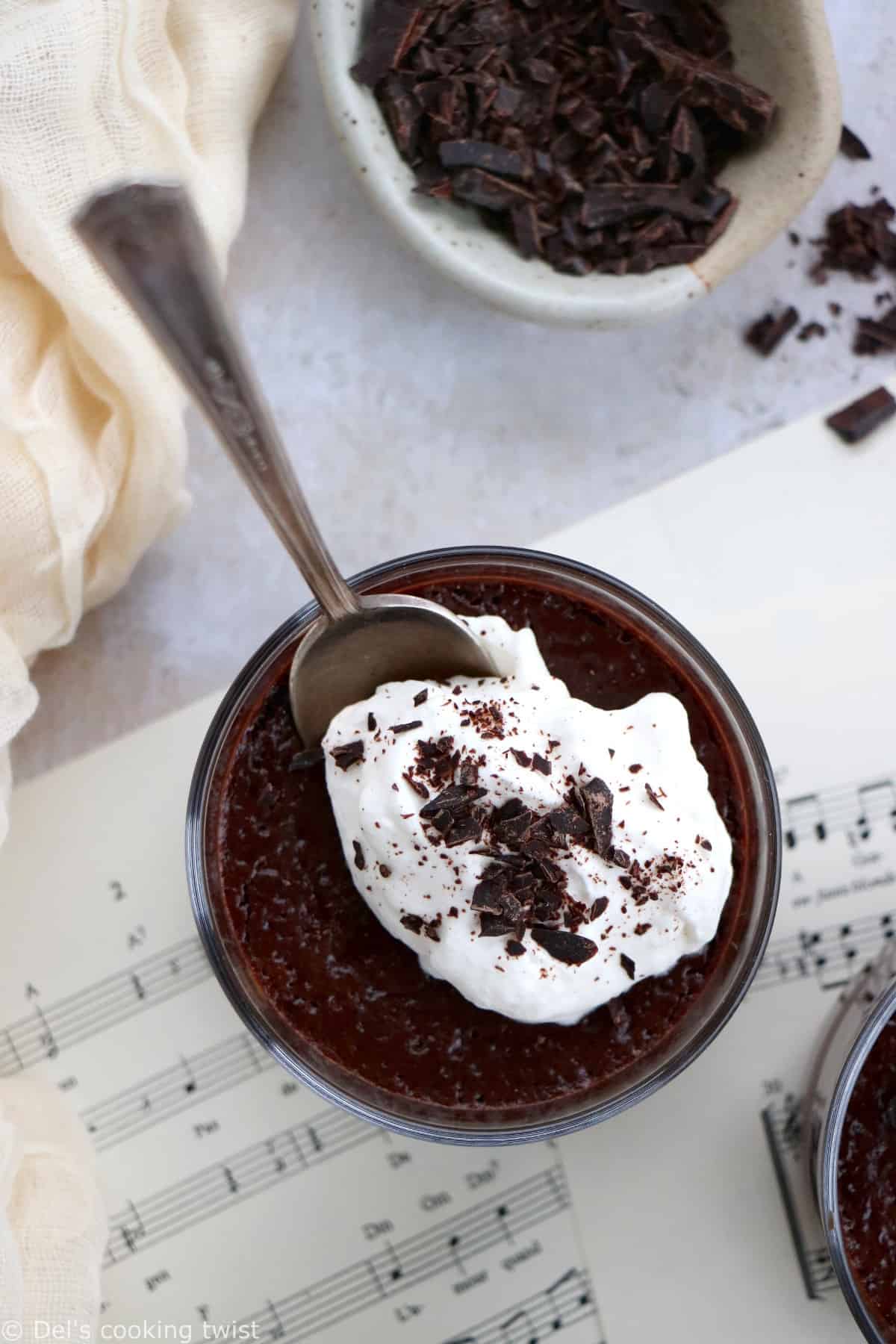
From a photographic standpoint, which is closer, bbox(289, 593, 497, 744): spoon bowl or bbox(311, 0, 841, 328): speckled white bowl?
bbox(289, 593, 497, 744): spoon bowl

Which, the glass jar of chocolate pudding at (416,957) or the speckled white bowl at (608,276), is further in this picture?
the speckled white bowl at (608,276)

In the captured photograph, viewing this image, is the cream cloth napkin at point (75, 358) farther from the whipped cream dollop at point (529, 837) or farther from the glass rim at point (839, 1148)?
the glass rim at point (839, 1148)

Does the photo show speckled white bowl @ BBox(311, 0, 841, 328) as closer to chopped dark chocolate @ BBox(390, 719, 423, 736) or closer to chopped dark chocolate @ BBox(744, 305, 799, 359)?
chopped dark chocolate @ BBox(744, 305, 799, 359)

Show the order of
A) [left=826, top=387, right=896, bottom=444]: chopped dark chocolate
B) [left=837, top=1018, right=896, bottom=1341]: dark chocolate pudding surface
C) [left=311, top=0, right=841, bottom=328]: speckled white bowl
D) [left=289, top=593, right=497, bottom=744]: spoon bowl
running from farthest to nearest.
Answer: [left=826, top=387, right=896, bottom=444]: chopped dark chocolate
[left=311, top=0, right=841, bottom=328]: speckled white bowl
[left=837, top=1018, right=896, bottom=1341]: dark chocolate pudding surface
[left=289, top=593, right=497, bottom=744]: spoon bowl

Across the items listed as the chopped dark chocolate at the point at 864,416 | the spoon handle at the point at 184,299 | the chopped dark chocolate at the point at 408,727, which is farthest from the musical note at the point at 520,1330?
the chopped dark chocolate at the point at 864,416

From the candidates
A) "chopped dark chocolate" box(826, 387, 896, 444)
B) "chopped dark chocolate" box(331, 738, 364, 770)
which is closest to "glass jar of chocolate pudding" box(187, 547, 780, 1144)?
"chopped dark chocolate" box(331, 738, 364, 770)

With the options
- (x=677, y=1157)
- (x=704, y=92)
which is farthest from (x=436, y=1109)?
(x=704, y=92)

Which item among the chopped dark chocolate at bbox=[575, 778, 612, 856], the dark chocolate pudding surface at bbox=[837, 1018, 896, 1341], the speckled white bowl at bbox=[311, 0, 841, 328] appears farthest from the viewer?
the speckled white bowl at bbox=[311, 0, 841, 328]

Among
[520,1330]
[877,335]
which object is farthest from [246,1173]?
[877,335]
